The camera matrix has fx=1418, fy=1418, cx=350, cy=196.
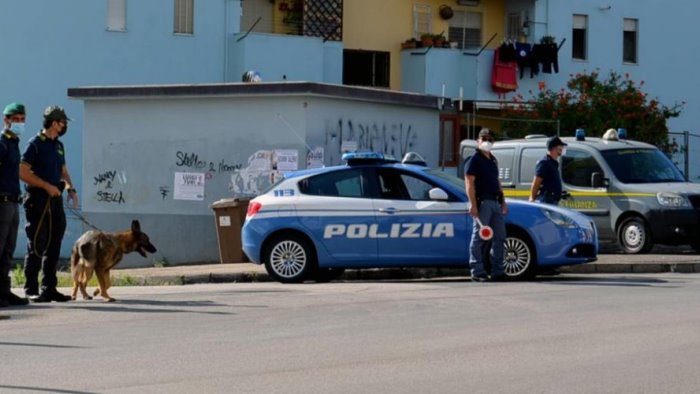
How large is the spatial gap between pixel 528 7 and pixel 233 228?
20.5 meters

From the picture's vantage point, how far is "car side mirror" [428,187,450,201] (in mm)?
18047

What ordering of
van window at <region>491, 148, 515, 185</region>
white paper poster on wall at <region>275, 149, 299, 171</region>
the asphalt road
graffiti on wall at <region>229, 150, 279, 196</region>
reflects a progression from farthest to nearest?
graffiti on wall at <region>229, 150, 279, 196</region>
white paper poster on wall at <region>275, 149, 299, 171</region>
van window at <region>491, 148, 515, 185</region>
the asphalt road

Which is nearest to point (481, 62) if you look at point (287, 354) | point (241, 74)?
point (241, 74)

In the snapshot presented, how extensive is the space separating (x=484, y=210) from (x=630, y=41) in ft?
89.2

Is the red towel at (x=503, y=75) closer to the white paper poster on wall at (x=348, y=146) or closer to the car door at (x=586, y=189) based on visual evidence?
the white paper poster on wall at (x=348, y=146)

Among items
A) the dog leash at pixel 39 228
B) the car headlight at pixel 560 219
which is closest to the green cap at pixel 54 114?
the dog leash at pixel 39 228

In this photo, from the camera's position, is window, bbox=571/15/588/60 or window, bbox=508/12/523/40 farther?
window, bbox=571/15/588/60

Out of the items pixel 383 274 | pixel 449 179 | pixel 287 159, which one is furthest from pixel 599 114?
pixel 449 179


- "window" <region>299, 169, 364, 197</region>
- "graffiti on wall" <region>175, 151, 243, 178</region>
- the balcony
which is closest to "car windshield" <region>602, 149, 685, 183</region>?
"window" <region>299, 169, 364, 197</region>

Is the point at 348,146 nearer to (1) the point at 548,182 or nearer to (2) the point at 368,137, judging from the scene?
(2) the point at 368,137

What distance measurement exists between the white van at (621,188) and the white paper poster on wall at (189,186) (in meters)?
5.26

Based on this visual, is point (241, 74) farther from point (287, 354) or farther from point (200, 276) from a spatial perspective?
point (287, 354)

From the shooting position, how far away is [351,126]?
2466 cm

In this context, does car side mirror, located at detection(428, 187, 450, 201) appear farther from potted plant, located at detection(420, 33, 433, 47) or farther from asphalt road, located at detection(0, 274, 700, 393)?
potted plant, located at detection(420, 33, 433, 47)
